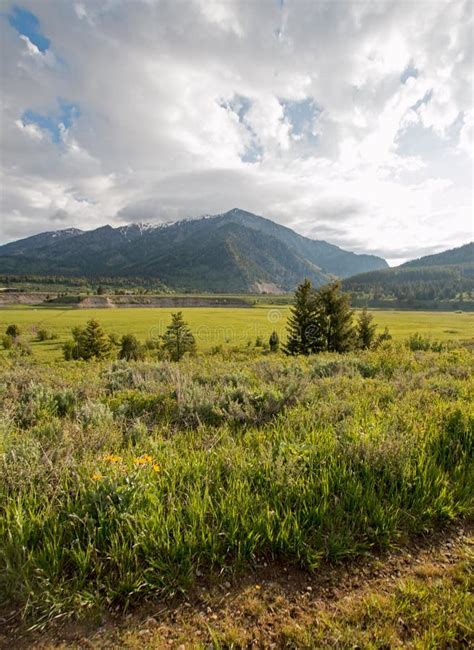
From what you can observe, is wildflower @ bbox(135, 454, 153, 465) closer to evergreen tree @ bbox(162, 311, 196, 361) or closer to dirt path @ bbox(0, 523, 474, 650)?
dirt path @ bbox(0, 523, 474, 650)

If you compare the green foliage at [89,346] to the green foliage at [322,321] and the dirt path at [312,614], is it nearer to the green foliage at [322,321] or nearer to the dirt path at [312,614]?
the green foliage at [322,321]

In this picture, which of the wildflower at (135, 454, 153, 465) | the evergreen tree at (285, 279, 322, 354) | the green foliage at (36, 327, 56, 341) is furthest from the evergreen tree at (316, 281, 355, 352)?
the green foliage at (36, 327, 56, 341)

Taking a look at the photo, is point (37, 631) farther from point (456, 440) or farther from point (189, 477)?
point (456, 440)

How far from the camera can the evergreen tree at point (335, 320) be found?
3825cm

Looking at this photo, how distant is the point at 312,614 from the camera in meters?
2.31

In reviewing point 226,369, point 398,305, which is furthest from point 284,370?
point 398,305

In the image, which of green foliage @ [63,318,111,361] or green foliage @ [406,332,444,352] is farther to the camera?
green foliage @ [63,318,111,361]

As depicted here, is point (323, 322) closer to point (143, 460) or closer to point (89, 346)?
point (143, 460)

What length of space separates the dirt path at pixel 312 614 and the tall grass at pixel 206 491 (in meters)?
0.14

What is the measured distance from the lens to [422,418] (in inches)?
189

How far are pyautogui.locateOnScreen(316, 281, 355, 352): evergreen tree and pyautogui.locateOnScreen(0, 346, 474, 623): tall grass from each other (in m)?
34.3

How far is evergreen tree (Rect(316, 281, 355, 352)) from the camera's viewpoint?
3825cm

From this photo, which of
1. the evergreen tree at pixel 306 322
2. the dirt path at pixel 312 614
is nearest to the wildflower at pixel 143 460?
the dirt path at pixel 312 614

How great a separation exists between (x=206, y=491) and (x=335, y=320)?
3749 centimetres
